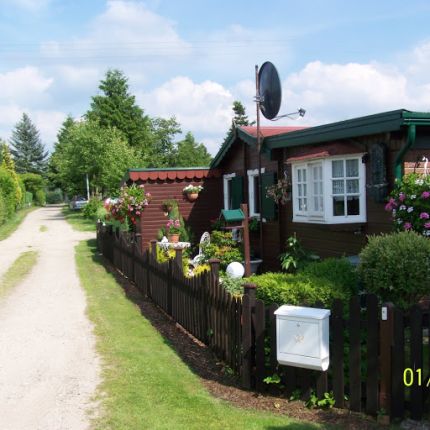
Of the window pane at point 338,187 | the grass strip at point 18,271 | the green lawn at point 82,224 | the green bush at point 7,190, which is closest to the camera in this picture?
the window pane at point 338,187

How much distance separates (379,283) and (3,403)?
3.89 m

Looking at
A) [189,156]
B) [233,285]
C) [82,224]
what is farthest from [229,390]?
[189,156]

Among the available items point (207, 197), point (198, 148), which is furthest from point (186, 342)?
point (198, 148)

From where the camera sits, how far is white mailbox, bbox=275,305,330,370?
14.6ft

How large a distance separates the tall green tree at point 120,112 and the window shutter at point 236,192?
3586 cm

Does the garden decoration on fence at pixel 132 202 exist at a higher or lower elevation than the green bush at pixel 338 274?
higher

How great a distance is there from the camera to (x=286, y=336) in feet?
15.3

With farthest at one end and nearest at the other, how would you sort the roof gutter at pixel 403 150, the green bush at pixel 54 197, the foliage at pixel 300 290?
1. the green bush at pixel 54 197
2. the roof gutter at pixel 403 150
3. the foliage at pixel 300 290

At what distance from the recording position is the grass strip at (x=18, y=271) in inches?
487

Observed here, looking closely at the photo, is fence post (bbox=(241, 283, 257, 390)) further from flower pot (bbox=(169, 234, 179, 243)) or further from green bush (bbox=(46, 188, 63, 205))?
green bush (bbox=(46, 188, 63, 205))

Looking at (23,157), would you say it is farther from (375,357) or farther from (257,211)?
(375,357)

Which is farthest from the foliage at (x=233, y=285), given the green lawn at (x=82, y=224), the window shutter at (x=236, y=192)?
the green lawn at (x=82, y=224)

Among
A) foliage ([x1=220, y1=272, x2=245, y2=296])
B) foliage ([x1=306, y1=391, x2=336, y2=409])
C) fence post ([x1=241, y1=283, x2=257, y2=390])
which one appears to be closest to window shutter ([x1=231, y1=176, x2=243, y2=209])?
foliage ([x1=220, y1=272, x2=245, y2=296])

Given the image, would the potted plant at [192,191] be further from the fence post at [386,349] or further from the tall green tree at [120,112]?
the tall green tree at [120,112]
